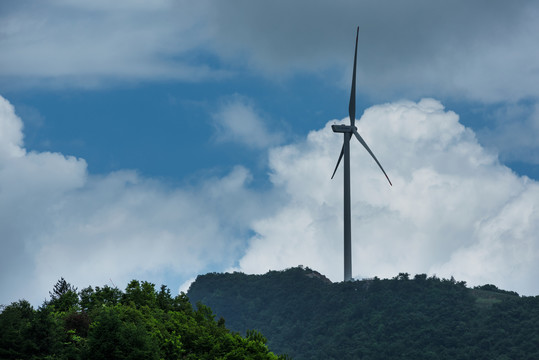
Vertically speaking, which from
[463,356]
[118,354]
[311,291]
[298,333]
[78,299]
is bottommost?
[118,354]

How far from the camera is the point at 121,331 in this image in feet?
181

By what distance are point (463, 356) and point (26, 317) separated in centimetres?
10229

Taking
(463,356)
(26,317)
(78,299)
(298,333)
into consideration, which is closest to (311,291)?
(298,333)

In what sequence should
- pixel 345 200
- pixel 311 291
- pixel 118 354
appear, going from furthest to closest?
pixel 311 291 → pixel 345 200 → pixel 118 354

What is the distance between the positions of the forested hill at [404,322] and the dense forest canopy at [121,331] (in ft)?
277

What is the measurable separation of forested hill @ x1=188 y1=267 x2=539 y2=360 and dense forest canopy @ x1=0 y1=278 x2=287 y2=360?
277 ft

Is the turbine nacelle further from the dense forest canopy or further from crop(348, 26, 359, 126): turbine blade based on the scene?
the dense forest canopy

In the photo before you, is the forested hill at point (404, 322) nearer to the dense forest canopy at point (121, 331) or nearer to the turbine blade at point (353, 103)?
the turbine blade at point (353, 103)

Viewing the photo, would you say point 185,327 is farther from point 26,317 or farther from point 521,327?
point 521,327

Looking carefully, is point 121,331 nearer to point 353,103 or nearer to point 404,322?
point 353,103

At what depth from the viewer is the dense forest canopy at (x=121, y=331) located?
2159 inches

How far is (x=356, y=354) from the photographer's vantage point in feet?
506

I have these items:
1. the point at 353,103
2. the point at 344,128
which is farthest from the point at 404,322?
the point at 353,103

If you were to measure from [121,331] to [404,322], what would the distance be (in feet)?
378
